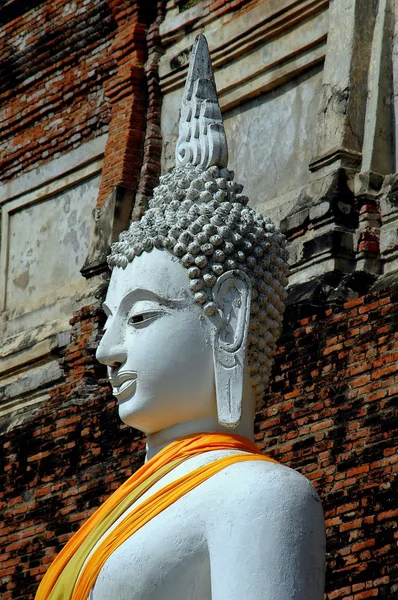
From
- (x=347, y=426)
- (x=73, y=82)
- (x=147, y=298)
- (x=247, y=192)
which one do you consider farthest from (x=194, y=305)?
(x=73, y=82)

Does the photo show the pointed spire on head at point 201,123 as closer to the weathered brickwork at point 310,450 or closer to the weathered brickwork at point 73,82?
the weathered brickwork at point 310,450

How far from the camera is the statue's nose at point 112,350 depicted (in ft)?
20.9

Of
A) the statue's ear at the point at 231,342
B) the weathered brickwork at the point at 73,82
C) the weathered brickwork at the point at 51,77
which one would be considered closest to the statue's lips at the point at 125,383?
the statue's ear at the point at 231,342

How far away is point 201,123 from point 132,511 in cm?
161

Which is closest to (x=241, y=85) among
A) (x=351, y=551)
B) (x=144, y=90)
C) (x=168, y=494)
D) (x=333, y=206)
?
(x=144, y=90)

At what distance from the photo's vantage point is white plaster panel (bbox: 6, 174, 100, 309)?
50.9 ft

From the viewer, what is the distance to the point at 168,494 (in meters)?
6.00

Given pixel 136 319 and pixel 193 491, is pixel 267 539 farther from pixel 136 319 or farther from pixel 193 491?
pixel 136 319

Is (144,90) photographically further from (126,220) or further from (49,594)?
(49,594)

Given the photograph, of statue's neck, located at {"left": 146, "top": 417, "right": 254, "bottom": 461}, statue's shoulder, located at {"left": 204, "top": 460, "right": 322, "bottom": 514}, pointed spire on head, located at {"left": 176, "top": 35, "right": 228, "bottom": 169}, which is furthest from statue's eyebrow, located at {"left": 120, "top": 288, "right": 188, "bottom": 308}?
statue's shoulder, located at {"left": 204, "top": 460, "right": 322, "bottom": 514}

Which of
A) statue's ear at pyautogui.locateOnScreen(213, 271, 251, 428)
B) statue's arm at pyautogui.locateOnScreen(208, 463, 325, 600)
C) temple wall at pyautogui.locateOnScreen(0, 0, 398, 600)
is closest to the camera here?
statue's arm at pyautogui.locateOnScreen(208, 463, 325, 600)

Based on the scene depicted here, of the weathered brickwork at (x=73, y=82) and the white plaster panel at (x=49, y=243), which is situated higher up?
the weathered brickwork at (x=73, y=82)

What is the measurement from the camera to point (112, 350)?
6.38 meters

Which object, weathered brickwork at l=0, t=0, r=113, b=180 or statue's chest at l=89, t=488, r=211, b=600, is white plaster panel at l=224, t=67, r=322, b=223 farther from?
statue's chest at l=89, t=488, r=211, b=600
